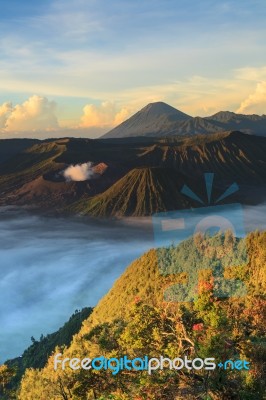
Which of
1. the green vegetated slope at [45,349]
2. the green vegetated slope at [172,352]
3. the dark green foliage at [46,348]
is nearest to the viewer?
the green vegetated slope at [172,352]

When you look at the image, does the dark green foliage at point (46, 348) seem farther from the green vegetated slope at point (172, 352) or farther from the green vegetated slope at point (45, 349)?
the green vegetated slope at point (172, 352)

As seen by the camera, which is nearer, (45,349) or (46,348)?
(45,349)

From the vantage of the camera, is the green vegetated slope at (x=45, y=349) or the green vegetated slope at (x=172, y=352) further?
the green vegetated slope at (x=45, y=349)

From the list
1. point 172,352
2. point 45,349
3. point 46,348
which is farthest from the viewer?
point 46,348

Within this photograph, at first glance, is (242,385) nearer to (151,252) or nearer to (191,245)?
(191,245)

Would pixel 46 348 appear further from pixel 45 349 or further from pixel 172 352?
pixel 172 352

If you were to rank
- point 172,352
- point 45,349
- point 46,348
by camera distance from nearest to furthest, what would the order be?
point 172,352, point 45,349, point 46,348

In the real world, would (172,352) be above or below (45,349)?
above

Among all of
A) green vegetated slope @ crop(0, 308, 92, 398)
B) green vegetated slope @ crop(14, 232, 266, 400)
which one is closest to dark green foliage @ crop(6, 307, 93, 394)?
green vegetated slope @ crop(0, 308, 92, 398)

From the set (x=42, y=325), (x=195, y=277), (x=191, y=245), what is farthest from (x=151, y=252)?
(x=42, y=325)

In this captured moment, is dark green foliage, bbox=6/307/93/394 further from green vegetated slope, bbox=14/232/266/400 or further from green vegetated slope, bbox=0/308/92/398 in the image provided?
green vegetated slope, bbox=14/232/266/400

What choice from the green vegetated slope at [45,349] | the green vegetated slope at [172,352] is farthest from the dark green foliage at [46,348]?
the green vegetated slope at [172,352]

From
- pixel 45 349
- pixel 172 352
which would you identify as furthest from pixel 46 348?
pixel 172 352
